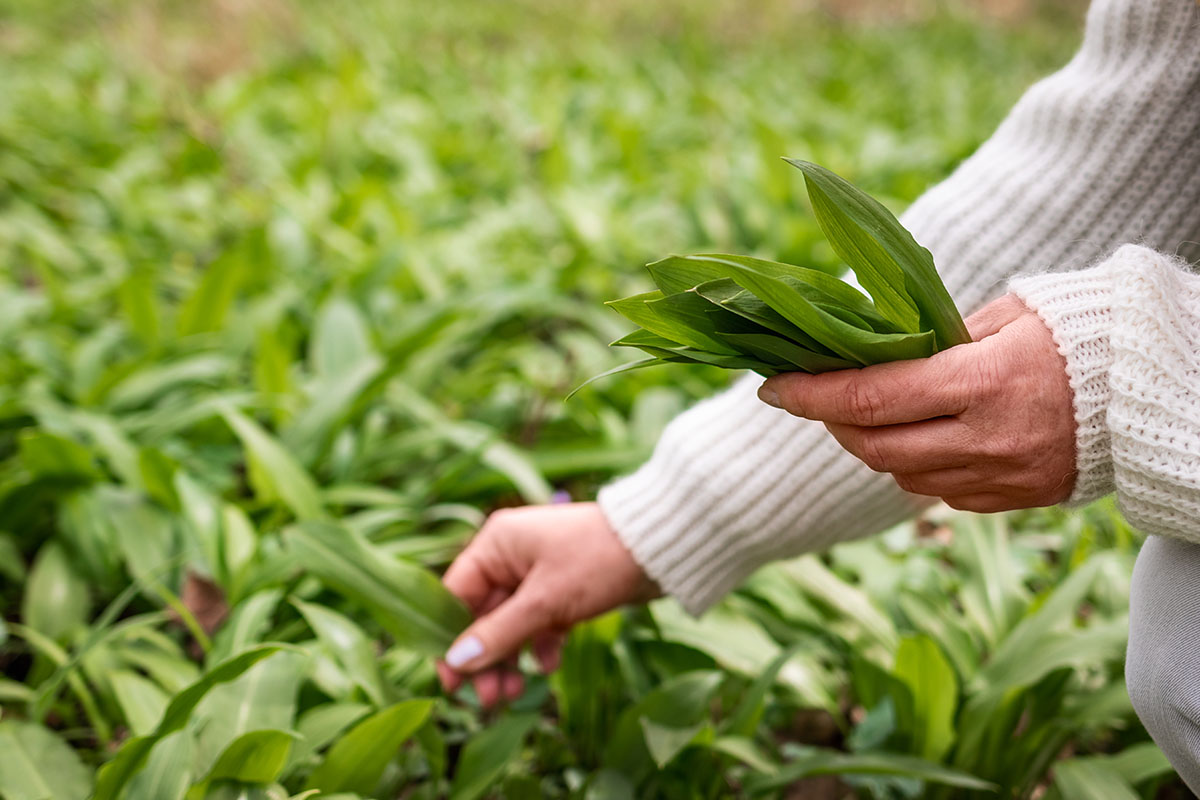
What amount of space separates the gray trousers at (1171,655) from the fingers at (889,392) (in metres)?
0.30

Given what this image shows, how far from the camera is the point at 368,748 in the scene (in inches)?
44.6

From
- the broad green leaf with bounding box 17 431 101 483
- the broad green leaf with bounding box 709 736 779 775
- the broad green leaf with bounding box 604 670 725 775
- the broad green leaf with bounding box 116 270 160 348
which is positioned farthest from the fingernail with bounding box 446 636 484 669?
the broad green leaf with bounding box 116 270 160 348

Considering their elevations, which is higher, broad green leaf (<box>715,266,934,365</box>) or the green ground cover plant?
broad green leaf (<box>715,266,934,365</box>)

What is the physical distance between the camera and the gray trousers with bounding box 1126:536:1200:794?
32.3 inches

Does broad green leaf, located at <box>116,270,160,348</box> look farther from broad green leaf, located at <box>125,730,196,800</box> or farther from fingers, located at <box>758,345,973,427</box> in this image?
fingers, located at <box>758,345,973,427</box>

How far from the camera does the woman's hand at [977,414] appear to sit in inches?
30.7

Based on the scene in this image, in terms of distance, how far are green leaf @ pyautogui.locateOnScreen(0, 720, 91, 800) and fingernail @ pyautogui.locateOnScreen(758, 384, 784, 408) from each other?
0.89 metres

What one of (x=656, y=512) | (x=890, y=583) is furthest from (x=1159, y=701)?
(x=890, y=583)

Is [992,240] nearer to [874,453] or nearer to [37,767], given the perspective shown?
[874,453]

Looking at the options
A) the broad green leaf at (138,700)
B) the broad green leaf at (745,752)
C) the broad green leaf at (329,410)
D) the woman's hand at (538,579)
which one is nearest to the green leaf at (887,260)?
the woman's hand at (538,579)

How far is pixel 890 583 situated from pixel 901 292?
93cm

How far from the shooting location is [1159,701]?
0.85 m

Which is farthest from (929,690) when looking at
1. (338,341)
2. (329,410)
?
(338,341)

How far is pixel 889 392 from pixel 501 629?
25.7 inches
